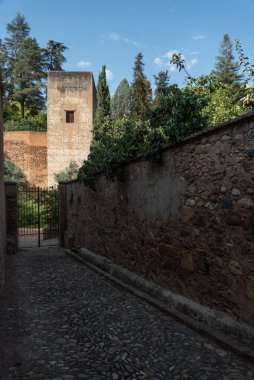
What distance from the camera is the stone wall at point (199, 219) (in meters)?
3.66

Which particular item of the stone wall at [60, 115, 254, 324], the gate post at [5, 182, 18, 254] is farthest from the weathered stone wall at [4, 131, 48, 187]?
the stone wall at [60, 115, 254, 324]

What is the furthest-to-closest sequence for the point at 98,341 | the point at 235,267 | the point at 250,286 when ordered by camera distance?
the point at 98,341 < the point at 235,267 < the point at 250,286

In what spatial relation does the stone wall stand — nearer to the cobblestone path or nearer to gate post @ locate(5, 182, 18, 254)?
the cobblestone path

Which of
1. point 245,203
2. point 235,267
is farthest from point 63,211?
point 245,203

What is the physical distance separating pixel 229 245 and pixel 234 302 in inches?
22.0

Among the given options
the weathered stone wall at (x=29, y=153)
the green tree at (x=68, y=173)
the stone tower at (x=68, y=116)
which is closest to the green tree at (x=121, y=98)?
the weathered stone wall at (x=29, y=153)

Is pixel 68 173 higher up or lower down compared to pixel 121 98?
lower down

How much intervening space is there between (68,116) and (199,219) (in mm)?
23380

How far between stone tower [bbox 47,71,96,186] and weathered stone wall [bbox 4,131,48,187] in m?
3.43

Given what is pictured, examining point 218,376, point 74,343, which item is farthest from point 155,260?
point 218,376

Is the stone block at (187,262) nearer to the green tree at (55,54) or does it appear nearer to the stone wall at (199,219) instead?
the stone wall at (199,219)

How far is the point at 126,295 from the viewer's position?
19.1ft

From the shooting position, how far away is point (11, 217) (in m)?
12.0

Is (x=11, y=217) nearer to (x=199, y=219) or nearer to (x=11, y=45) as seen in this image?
(x=199, y=219)
